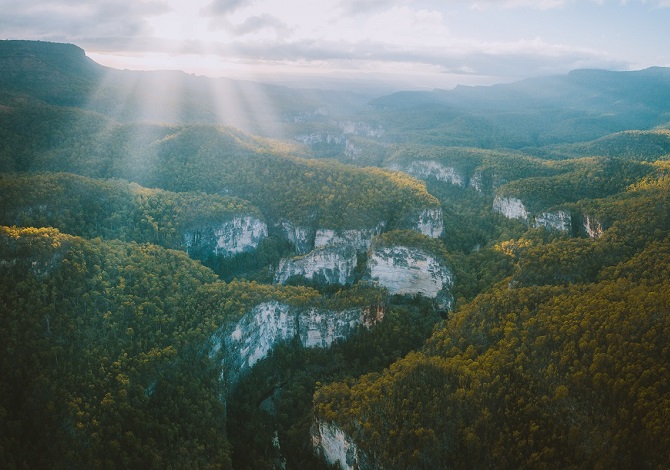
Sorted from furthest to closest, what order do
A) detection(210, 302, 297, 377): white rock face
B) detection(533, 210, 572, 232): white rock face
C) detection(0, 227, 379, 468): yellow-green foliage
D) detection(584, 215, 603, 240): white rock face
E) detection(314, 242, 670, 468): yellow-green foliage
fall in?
detection(533, 210, 572, 232): white rock face
detection(584, 215, 603, 240): white rock face
detection(210, 302, 297, 377): white rock face
detection(0, 227, 379, 468): yellow-green foliage
detection(314, 242, 670, 468): yellow-green foliage

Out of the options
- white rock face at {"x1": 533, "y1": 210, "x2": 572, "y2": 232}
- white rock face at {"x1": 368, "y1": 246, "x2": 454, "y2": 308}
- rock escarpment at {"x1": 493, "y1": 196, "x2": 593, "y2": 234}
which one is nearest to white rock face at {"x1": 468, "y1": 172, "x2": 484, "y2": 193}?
rock escarpment at {"x1": 493, "y1": 196, "x2": 593, "y2": 234}

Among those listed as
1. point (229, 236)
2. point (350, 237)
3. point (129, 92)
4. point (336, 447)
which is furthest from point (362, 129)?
point (336, 447)

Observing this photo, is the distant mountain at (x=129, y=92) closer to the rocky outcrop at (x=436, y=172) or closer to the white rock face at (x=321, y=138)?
the white rock face at (x=321, y=138)

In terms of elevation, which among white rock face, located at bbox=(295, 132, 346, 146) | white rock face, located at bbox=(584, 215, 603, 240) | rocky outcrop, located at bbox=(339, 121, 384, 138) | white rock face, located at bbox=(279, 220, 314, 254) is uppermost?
rocky outcrop, located at bbox=(339, 121, 384, 138)

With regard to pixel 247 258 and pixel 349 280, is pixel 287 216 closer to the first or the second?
pixel 247 258

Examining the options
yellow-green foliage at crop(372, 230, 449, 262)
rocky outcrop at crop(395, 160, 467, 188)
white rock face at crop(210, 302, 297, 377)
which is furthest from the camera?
rocky outcrop at crop(395, 160, 467, 188)

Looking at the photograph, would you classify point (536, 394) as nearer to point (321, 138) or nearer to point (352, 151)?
point (352, 151)

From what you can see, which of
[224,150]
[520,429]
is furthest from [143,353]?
[224,150]

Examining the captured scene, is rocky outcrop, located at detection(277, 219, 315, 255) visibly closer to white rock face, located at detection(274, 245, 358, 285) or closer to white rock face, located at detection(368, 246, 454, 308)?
white rock face, located at detection(274, 245, 358, 285)
